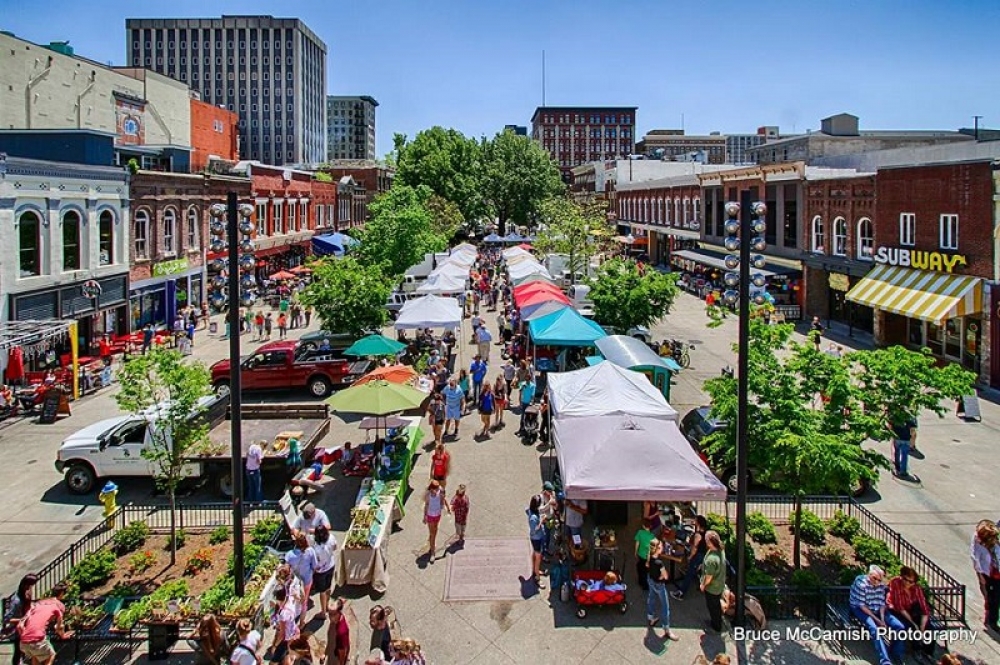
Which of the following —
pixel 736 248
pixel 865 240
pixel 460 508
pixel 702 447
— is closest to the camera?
pixel 736 248

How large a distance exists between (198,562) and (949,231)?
2641 cm

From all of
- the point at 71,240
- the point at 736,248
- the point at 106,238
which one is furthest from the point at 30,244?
the point at 736,248

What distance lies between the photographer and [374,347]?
2212 cm

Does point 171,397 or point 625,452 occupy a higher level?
point 171,397

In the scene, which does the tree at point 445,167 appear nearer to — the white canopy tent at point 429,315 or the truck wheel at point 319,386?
the white canopy tent at point 429,315

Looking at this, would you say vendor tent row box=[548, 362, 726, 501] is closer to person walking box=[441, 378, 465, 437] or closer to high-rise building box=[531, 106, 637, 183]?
person walking box=[441, 378, 465, 437]

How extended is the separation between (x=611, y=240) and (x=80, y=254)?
4514 centimetres

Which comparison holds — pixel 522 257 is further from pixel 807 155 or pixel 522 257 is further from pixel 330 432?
pixel 807 155

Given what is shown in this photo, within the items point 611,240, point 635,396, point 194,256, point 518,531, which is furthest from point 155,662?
point 611,240

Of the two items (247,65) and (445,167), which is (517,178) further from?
(247,65)

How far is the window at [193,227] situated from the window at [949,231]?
1331 inches

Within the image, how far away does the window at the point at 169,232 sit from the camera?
35184 millimetres

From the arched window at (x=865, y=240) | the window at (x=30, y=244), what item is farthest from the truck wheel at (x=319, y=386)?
the arched window at (x=865, y=240)

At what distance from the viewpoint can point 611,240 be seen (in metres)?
64.7
